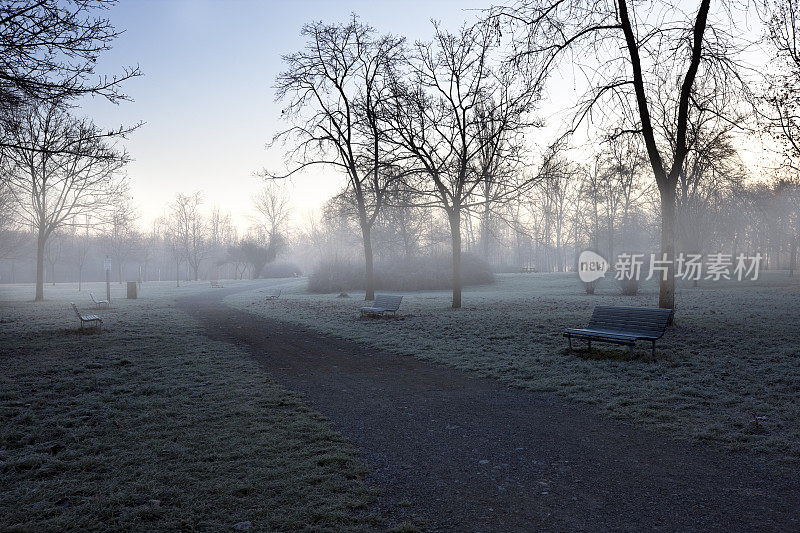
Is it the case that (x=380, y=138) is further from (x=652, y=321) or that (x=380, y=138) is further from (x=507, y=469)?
(x=507, y=469)

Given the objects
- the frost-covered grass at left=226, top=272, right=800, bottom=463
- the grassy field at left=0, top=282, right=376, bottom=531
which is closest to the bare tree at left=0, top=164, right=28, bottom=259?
the grassy field at left=0, top=282, right=376, bottom=531

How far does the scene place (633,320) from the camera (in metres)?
8.71

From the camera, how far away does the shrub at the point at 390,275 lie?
3438 cm

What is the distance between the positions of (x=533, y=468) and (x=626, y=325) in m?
5.74

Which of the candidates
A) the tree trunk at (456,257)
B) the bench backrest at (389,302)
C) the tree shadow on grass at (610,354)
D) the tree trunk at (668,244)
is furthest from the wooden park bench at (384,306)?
the tree trunk at (668,244)

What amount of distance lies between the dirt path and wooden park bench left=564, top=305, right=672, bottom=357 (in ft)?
8.46

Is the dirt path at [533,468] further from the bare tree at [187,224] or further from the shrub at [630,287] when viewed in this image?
the bare tree at [187,224]

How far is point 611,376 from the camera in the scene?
7195 millimetres

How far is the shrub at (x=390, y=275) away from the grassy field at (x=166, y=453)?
1017 inches

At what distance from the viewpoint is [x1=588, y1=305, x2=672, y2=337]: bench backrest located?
26.9 ft

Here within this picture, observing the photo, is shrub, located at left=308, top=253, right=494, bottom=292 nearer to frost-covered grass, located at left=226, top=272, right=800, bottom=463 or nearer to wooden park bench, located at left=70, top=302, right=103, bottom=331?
frost-covered grass, located at left=226, top=272, right=800, bottom=463

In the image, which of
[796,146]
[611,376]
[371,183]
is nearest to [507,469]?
[611,376]

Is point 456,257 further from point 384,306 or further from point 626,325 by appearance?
point 626,325

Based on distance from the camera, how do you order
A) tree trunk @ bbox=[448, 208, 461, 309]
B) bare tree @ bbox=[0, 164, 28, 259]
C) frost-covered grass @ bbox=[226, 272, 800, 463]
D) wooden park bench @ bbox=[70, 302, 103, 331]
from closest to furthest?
1. frost-covered grass @ bbox=[226, 272, 800, 463]
2. wooden park bench @ bbox=[70, 302, 103, 331]
3. tree trunk @ bbox=[448, 208, 461, 309]
4. bare tree @ bbox=[0, 164, 28, 259]
